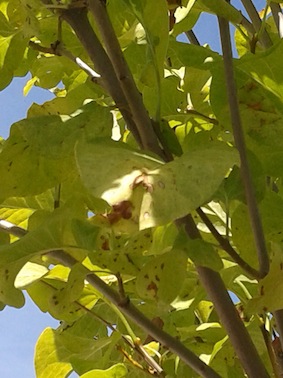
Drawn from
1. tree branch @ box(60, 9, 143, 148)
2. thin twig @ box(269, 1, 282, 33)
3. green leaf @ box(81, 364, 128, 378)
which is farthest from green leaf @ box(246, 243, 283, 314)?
thin twig @ box(269, 1, 282, 33)

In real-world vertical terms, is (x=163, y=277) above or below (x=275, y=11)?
below

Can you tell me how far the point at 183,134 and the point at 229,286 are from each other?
16 centimetres

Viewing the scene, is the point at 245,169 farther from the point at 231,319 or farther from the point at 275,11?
the point at 275,11

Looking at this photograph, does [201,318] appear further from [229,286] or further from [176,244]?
[176,244]

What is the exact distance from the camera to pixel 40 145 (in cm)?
41

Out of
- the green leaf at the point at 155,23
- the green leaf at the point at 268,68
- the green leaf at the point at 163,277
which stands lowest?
the green leaf at the point at 163,277

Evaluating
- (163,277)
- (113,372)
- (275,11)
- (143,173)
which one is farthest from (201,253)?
(275,11)

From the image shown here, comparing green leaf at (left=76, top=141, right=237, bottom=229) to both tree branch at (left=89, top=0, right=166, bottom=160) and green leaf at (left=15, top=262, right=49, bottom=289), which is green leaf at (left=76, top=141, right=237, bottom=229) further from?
green leaf at (left=15, top=262, right=49, bottom=289)

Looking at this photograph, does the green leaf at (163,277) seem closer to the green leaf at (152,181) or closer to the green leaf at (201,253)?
the green leaf at (201,253)

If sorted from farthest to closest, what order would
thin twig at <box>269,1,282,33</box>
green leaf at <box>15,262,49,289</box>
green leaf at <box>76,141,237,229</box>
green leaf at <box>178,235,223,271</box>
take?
thin twig at <box>269,1,282,33</box>, green leaf at <box>15,262,49,289</box>, green leaf at <box>178,235,223,271</box>, green leaf at <box>76,141,237,229</box>

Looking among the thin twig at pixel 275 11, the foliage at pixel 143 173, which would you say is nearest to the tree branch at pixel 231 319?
the foliage at pixel 143 173

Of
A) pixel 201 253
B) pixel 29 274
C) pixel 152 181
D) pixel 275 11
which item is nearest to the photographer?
pixel 152 181

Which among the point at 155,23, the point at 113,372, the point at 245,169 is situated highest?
the point at 155,23

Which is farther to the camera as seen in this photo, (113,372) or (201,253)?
(113,372)
